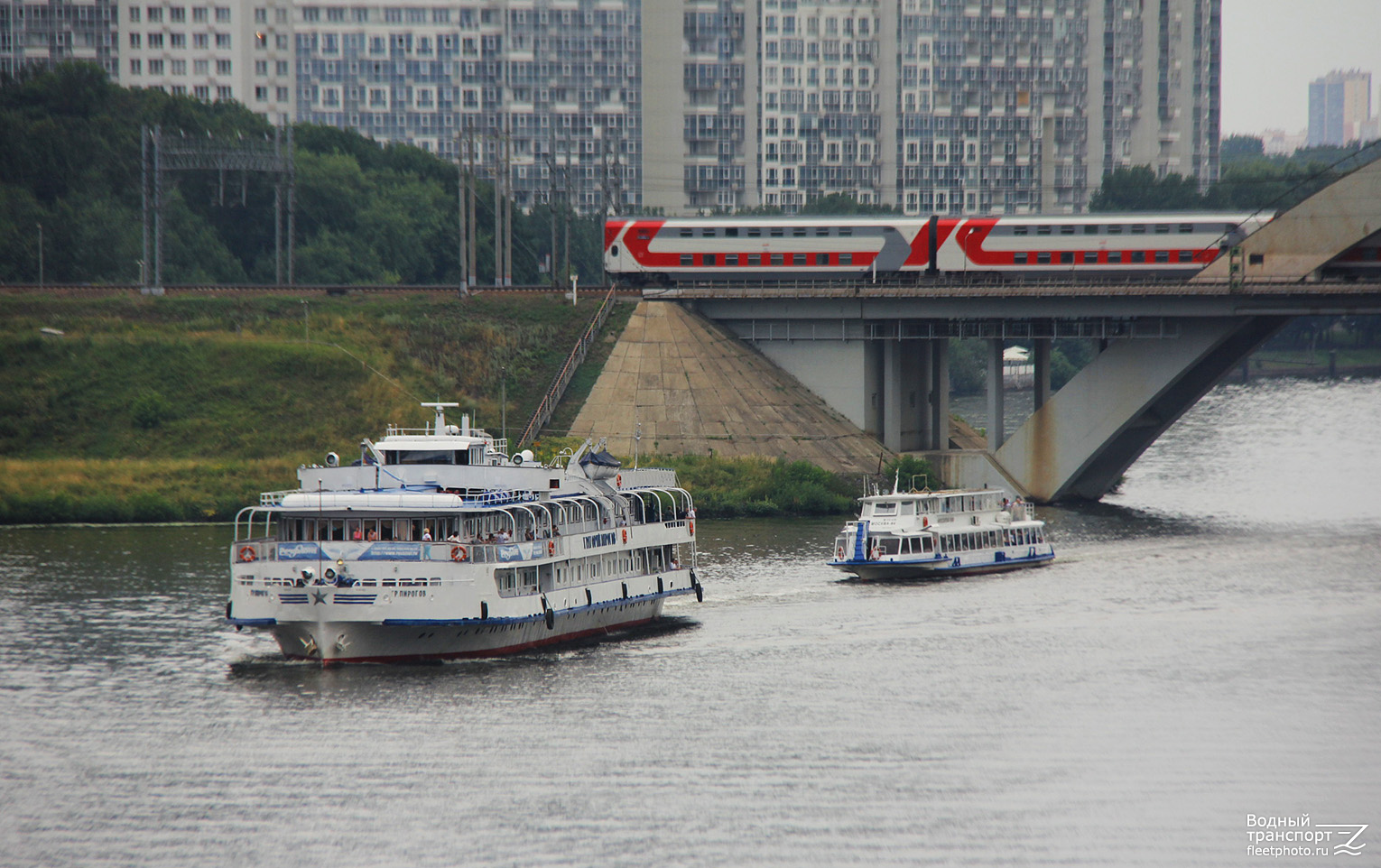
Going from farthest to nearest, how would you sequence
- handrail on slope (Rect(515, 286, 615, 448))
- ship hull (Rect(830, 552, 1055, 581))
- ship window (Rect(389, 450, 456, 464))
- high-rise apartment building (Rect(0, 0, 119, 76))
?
high-rise apartment building (Rect(0, 0, 119, 76))
handrail on slope (Rect(515, 286, 615, 448))
ship hull (Rect(830, 552, 1055, 581))
ship window (Rect(389, 450, 456, 464))

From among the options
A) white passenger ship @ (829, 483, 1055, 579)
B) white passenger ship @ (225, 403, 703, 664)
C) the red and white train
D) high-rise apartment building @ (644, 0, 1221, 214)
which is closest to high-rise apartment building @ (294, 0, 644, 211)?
high-rise apartment building @ (644, 0, 1221, 214)

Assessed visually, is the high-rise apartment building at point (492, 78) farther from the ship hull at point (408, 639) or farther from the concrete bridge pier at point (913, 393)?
the ship hull at point (408, 639)

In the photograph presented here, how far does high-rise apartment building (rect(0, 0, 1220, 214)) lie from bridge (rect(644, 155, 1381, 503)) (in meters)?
76.5

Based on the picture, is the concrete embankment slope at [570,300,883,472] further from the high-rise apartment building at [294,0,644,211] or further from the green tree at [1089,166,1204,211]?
the green tree at [1089,166,1204,211]

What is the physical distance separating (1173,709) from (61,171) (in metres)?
105

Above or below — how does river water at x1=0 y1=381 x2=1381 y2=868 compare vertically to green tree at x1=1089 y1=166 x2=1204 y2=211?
below

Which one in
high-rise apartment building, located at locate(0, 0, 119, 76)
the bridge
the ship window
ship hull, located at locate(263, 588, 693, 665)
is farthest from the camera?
high-rise apartment building, located at locate(0, 0, 119, 76)

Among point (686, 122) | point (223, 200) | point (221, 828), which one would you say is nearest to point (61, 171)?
point (223, 200)

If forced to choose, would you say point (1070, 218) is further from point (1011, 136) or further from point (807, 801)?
point (1011, 136)

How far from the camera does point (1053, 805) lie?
3362 centimetres

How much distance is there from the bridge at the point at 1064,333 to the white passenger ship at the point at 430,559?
1664 inches

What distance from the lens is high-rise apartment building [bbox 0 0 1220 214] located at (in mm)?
168625

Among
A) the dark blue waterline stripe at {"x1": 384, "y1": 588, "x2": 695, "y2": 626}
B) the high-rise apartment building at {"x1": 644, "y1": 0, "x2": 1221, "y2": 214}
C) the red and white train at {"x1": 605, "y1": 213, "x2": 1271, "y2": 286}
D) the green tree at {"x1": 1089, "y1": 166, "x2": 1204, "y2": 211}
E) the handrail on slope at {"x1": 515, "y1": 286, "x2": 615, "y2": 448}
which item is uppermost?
the high-rise apartment building at {"x1": 644, "y1": 0, "x2": 1221, "y2": 214}

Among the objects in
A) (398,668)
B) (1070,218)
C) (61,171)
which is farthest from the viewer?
(61,171)
